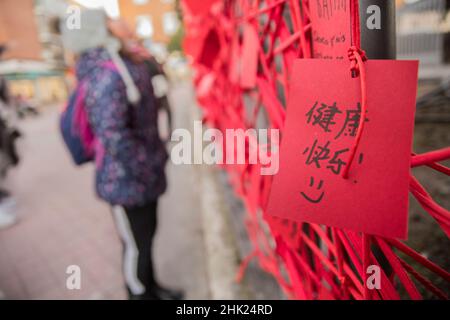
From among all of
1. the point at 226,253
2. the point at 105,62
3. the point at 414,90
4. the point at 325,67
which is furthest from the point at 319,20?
the point at 226,253

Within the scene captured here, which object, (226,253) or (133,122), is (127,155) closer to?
(133,122)

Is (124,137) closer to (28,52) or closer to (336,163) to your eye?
(336,163)

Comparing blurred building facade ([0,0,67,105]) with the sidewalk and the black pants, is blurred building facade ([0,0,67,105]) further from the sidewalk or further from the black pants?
the black pants

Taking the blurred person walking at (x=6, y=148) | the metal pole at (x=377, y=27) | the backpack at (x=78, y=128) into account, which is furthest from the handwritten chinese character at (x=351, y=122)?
the blurred person walking at (x=6, y=148)

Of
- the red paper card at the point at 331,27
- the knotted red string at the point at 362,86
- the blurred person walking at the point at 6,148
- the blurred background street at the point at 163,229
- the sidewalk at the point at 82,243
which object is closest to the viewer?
the knotted red string at the point at 362,86

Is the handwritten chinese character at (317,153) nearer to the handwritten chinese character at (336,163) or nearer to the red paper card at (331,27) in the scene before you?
the handwritten chinese character at (336,163)

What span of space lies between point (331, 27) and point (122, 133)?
1190 mm

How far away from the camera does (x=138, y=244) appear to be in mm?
1864

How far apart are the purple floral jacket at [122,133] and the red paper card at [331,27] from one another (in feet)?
3.62

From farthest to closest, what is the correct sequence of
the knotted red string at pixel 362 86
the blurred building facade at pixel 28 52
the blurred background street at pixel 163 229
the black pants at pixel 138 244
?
1. the blurred building facade at pixel 28 52
2. the blurred background street at pixel 163 229
3. the black pants at pixel 138 244
4. the knotted red string at pixel 362 86

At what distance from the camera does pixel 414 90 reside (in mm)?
510

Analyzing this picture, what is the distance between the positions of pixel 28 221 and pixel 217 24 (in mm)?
3030

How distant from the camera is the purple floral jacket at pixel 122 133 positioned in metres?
1.55

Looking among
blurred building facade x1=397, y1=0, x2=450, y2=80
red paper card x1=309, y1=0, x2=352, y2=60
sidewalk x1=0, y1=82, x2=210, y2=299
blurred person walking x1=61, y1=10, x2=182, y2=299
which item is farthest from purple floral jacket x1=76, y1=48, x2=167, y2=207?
blurred building facade x1=397, y1=0, x2=450, y2=80
